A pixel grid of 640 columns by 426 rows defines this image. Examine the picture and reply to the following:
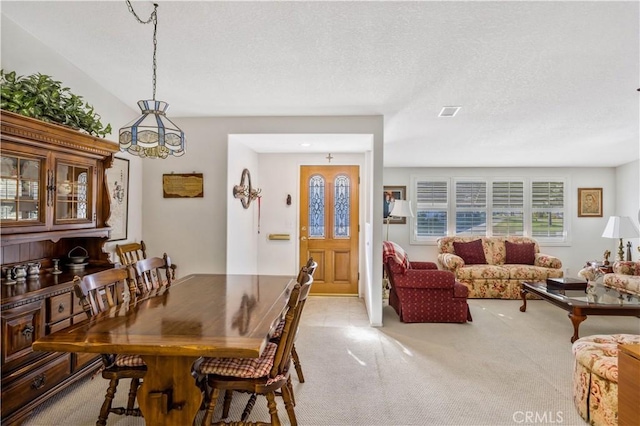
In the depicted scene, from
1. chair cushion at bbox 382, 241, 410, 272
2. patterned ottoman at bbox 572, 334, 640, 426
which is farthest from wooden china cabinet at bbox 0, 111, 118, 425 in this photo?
patterned ottoman at bbox 572, 334, 640, 426

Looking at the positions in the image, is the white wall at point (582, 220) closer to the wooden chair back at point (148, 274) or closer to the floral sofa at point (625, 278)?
the floral sofa at point (625, 278)

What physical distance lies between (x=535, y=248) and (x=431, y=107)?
395cm

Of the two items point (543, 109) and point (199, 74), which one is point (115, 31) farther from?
point (543, 109)

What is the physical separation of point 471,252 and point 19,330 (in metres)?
5.91

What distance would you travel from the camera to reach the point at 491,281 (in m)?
5.39

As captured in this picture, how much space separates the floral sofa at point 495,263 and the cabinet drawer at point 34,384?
497 centimetres

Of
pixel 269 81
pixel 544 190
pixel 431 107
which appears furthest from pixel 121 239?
pixel 544 190

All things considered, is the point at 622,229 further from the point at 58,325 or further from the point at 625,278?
the point at 58,325

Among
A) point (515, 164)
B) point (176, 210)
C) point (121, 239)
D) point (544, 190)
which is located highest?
point (515, 164)

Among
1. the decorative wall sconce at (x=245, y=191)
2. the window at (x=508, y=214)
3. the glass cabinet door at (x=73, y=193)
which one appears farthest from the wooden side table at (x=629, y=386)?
the window at (x=508, y=214)

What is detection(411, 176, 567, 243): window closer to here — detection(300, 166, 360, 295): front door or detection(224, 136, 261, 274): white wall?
detection(300, 166, 360, 295): front door

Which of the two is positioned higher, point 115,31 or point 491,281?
point 115,31

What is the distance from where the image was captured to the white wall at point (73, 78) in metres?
2.41

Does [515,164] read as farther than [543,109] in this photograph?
Yes
